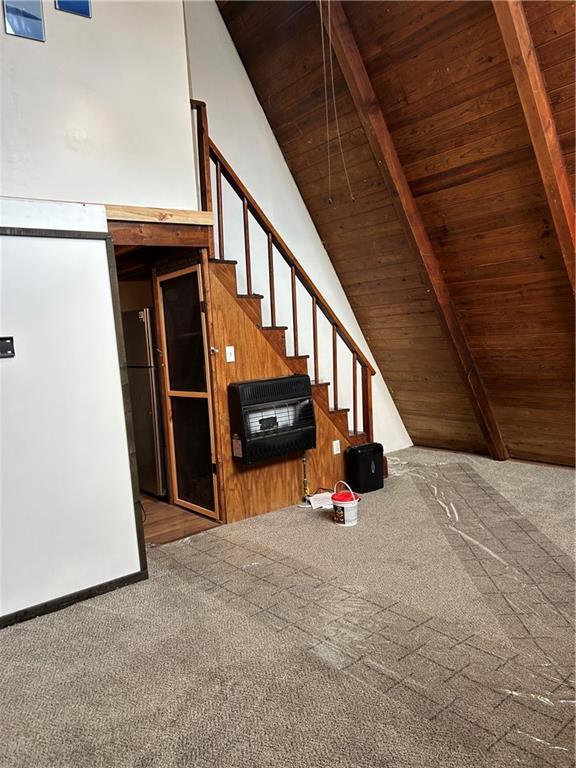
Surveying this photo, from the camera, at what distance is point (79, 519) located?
280 cm

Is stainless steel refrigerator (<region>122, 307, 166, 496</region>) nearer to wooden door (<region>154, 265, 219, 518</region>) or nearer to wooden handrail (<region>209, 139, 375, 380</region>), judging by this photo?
wooden door (<region>154, 265, 219, 518</region>)

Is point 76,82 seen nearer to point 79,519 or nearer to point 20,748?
point 79,519

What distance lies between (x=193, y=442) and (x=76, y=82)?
2280mm

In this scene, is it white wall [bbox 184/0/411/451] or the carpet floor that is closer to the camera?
the carpet floor

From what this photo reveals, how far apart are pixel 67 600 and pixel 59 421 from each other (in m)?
0.86

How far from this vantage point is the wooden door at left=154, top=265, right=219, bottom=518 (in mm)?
3785

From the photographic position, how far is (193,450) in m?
4.04

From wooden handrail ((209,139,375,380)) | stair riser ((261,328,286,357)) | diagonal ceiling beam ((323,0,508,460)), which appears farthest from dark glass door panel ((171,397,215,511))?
diagonal ceiling beam ((323,0,508,460))

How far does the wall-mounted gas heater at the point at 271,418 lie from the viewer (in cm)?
366

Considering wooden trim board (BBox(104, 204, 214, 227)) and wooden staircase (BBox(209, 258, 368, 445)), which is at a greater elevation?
wooden trim board (BBox(104, 204, 214, 227))

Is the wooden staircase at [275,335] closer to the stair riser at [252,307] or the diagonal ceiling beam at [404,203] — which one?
the stair riser at [252,307]

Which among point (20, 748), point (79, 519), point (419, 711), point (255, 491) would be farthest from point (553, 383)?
point (20, 748)

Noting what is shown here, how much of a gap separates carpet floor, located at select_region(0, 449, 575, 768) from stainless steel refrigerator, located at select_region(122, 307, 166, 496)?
1017 mm

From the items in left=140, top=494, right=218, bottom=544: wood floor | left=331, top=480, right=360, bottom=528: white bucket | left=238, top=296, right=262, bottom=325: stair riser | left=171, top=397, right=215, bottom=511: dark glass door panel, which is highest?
left=238, top=296, right=262, bottom=325: stair riser
